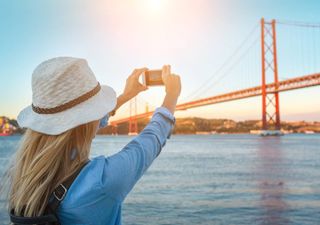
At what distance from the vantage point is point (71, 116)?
2.71 feet

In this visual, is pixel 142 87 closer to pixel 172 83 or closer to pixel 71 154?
pixel 172 83

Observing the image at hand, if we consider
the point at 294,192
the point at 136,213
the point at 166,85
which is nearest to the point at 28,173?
the point at 166,85

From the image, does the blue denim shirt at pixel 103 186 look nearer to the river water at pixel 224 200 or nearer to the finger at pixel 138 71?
the finger at pixel 138 71

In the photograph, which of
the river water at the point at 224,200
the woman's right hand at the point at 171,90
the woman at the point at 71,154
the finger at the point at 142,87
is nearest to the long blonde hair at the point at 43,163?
the woman at the point at 71,154

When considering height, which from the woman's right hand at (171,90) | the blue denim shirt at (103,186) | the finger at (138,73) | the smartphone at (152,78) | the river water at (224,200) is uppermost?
the finger at (138,73)

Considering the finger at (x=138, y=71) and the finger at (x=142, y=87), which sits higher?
the finger at (x=138, y=71)

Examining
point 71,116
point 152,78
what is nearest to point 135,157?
point 71,116

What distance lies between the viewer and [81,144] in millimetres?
831

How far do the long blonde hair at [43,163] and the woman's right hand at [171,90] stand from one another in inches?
6.6

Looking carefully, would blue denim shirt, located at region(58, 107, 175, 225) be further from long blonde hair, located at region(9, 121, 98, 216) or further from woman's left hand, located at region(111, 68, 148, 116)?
woman's left hand, located at region(111, 68, 148, 116)

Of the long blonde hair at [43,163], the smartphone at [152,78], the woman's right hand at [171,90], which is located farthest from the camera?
the smartphone at [152,78]

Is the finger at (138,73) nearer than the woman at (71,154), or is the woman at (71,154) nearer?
the woman at (71,154)

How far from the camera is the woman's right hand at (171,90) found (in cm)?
96

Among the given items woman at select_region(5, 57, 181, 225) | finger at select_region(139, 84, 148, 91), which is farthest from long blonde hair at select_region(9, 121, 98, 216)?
finger at select_region(139, 84, 148, 91)
